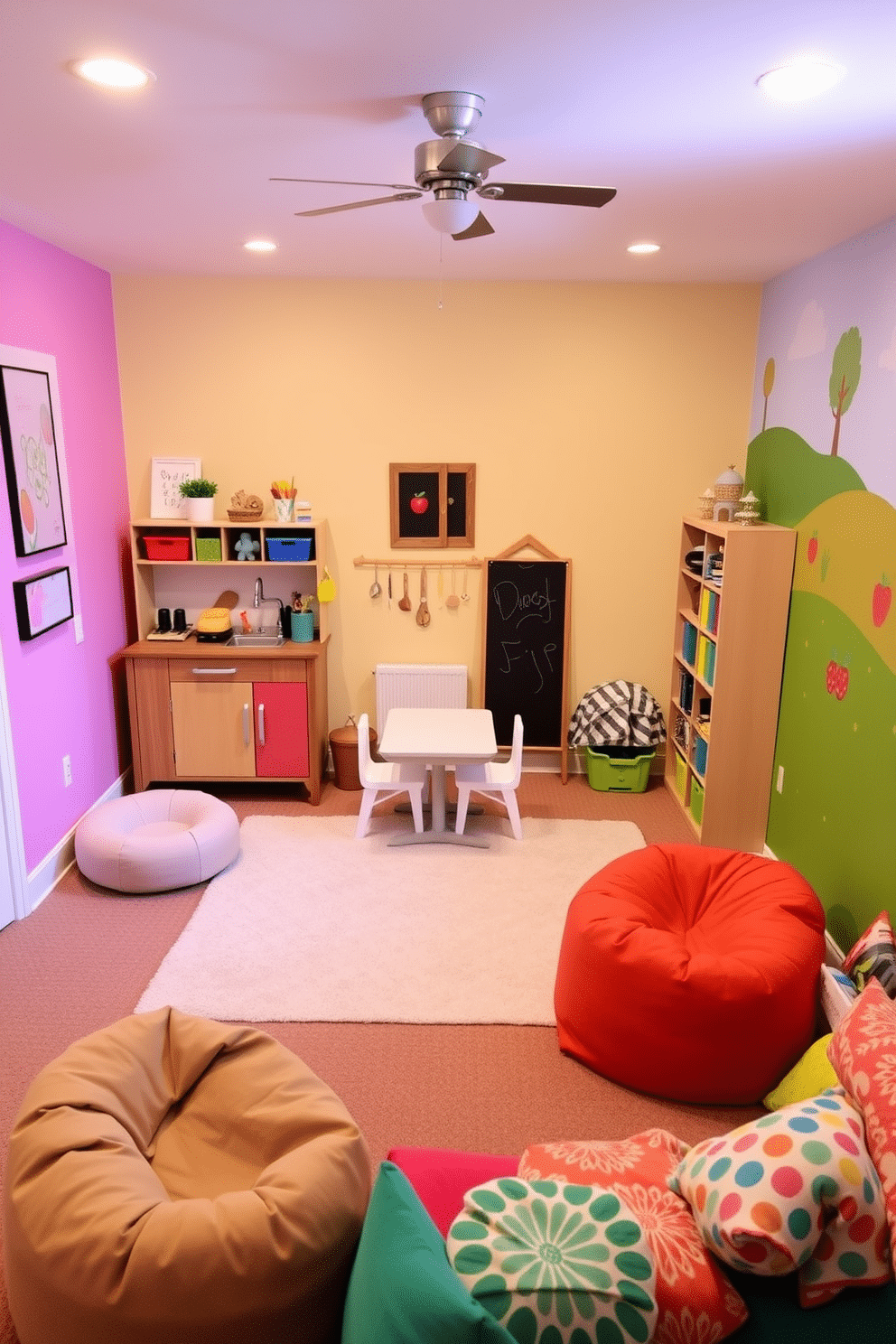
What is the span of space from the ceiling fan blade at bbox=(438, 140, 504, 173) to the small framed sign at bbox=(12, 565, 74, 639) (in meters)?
2.36

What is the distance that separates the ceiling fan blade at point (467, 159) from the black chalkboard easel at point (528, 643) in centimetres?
298

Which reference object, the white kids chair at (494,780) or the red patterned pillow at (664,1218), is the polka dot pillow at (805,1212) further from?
the white kids chair at (494,780)

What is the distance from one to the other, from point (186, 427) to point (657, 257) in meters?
2.56

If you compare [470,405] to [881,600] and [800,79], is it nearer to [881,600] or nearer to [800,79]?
[881,600]

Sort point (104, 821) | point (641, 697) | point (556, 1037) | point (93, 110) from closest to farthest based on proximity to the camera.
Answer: point (93, 110) → point (556, 1037) → point (104, 821) → point (641, 697)

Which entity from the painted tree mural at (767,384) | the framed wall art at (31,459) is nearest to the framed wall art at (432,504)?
the painted tree mural at (767,384)

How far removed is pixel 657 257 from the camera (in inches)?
166

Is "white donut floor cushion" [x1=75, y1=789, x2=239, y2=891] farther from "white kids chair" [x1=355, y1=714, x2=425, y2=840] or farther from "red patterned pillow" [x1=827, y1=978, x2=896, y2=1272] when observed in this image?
"red patterned pillow" [x1=827, y1=978, x2=896, y2=1272]

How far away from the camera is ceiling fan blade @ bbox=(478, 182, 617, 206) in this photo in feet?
7.84

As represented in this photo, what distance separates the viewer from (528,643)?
5.41 meters

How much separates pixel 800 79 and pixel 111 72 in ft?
4.92

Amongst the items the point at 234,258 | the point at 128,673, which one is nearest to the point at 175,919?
the point at 128,673

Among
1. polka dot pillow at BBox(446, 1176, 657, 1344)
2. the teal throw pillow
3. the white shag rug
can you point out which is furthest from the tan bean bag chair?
the white shag rug

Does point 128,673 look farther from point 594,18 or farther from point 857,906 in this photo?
point 594,18
